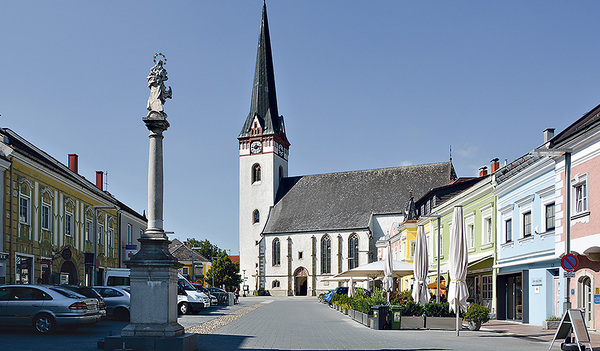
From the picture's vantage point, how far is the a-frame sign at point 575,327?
48.2 feet

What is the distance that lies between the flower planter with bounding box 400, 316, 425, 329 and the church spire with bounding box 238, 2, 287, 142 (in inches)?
2851

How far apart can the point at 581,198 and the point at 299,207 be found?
7232 centimetres

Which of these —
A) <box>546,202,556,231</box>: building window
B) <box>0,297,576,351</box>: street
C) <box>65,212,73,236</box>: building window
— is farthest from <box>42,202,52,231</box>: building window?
<box>546,202,556,231</box>: building window

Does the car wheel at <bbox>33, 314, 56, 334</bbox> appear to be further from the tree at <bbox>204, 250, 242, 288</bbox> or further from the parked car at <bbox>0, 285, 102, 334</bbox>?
the tree at <bbox>204, 250, 242, 288</bbox>

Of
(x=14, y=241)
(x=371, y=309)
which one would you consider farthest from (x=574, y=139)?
(x=14, y=241)

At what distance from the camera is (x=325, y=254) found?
88.1 metres

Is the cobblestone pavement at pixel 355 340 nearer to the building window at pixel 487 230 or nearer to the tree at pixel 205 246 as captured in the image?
the building window at pixel 487 230

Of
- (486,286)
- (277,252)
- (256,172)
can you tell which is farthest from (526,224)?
(256,172)

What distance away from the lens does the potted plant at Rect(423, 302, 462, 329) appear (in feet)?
72.7

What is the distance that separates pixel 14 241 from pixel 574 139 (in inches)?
856

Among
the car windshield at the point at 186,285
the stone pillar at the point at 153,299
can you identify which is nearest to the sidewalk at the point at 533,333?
the stone pillar at the point at 153,299

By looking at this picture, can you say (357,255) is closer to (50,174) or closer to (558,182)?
(50,174)

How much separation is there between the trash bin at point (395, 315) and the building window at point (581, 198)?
21.1 feet

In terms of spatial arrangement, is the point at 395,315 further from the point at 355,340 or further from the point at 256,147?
the point at 256,147
